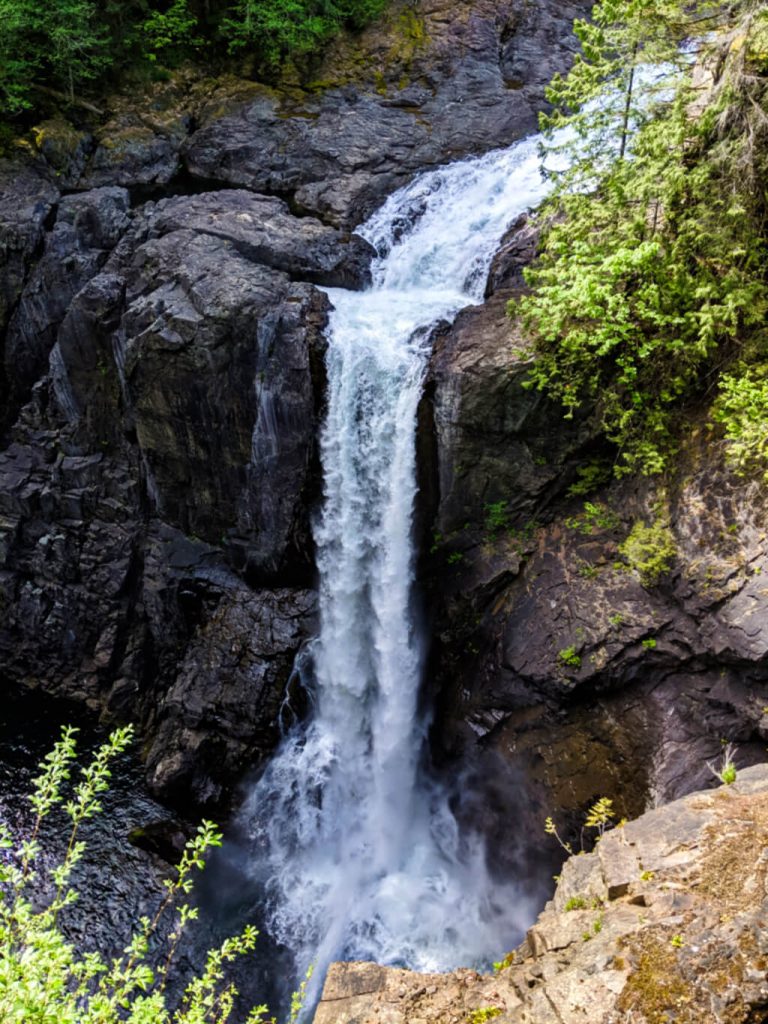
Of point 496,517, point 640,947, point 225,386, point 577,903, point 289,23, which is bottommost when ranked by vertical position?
point 577,903

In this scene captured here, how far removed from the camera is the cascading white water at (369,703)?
1171 centimetres

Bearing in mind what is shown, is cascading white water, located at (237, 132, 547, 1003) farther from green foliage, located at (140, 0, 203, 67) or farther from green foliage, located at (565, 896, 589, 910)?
green foliage, located at (140, 0, 203, 67)

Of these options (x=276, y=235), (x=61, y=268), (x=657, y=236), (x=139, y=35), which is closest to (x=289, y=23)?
(x=139, y=35)

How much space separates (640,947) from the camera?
16.2 feet

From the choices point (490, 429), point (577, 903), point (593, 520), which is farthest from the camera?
point (490, 429)

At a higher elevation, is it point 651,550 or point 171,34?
point 171,34

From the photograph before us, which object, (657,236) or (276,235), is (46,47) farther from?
(657,236)

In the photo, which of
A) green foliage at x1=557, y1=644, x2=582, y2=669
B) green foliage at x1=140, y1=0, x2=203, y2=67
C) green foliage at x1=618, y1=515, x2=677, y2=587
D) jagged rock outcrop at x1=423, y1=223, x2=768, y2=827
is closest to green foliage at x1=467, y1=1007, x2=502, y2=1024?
jagged rock outcrop at x1=423, y1=223, x2=768, y2=827

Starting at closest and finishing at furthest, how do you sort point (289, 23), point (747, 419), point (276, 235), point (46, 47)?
point (747, 419) < point (276, 235) < point (46, 47) < point (289, 23)

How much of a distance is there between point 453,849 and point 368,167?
16254mm

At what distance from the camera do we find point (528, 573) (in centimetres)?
1181

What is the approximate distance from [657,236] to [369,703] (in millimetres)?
9731

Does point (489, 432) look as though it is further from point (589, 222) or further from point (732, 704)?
point (732, 704)

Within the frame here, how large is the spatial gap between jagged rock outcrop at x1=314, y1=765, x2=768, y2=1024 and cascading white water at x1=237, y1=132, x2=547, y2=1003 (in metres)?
5.70
